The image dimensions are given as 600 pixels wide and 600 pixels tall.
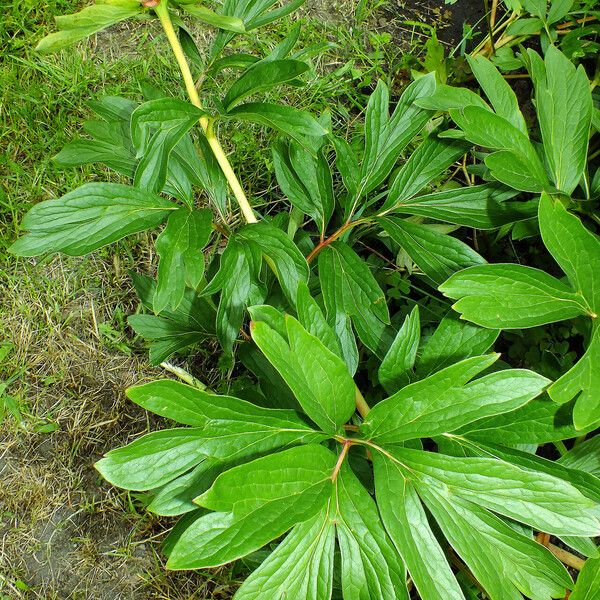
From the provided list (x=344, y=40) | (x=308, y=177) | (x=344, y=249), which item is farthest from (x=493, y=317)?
(x=344, y=40)

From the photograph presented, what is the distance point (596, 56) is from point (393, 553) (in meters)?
1.53

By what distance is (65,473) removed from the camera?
1.92m

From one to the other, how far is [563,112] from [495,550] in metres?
0.76

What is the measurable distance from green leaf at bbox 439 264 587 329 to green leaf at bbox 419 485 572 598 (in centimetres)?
26

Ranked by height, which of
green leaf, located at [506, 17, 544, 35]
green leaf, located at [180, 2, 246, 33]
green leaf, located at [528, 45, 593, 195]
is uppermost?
green leaf, located at [180, 2, 246, 33]

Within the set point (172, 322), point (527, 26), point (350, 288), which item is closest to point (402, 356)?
point (350, 288)

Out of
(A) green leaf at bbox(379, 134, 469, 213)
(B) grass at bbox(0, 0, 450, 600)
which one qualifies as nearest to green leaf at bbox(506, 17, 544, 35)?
(B) grass at bbox(0, 0, 450, 600)

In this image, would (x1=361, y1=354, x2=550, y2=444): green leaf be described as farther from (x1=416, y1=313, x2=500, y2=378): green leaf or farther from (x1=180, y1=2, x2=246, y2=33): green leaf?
(x1=180, y1=2, x2=246, y2=33): green leaf

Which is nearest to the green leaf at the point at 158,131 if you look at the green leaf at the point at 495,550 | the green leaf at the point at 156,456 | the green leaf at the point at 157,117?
the green leaf at the point at 157,117

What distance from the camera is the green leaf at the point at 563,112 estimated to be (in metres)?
1.16

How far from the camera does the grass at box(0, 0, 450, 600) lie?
187 centimetres

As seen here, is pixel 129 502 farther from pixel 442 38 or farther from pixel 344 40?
pixel 442 38

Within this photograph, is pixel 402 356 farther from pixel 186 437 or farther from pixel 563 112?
pixel 563 112

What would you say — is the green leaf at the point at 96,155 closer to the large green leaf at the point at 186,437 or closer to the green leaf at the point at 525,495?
the large green leaf at the point at 186,437
